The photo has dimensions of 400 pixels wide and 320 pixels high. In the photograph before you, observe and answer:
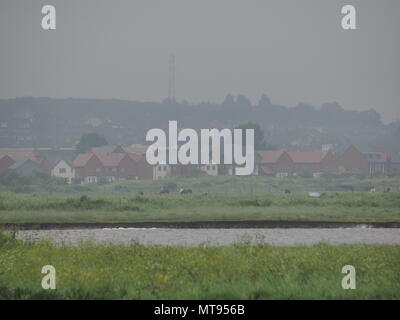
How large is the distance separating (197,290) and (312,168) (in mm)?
80046

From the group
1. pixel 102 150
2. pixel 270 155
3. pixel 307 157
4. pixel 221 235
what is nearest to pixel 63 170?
pixel 102 150

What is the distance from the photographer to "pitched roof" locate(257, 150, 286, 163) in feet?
316

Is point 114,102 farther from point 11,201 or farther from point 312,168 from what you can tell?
point 11,201

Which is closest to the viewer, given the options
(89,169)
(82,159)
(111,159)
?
(111,159)

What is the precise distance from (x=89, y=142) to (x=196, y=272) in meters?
93.1

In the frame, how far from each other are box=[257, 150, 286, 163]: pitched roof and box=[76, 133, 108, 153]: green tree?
24161mm

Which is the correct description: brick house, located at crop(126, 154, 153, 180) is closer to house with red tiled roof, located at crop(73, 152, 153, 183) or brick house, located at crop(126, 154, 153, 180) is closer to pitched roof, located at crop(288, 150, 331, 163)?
house with red tiled roof, located at crop(73, 152, 153, 183)

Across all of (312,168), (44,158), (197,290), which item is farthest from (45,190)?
(197,290)

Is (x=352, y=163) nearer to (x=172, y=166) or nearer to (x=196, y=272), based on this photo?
(x=172, y=166)

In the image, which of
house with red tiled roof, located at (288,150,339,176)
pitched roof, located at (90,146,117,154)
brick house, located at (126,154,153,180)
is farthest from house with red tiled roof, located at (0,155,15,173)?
house with red tiled roof, located at (288,150,339,176)

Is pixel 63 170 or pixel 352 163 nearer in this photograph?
pixel 352 163

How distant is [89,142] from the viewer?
109 meters

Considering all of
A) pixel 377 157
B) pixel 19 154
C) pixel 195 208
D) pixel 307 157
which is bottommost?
pixel 195 208

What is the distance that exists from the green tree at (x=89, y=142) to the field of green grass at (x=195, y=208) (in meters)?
57.2
